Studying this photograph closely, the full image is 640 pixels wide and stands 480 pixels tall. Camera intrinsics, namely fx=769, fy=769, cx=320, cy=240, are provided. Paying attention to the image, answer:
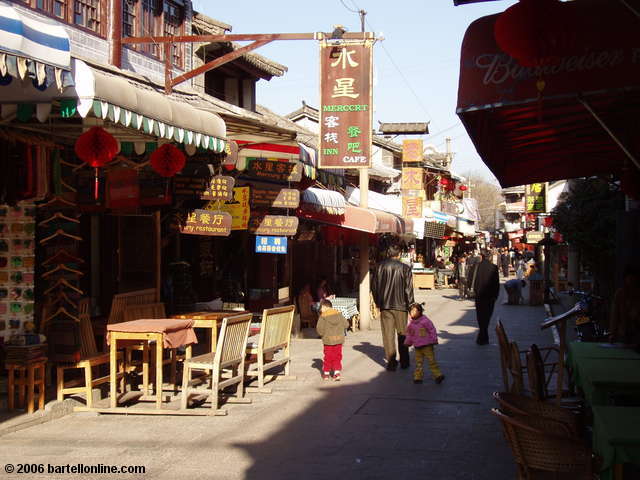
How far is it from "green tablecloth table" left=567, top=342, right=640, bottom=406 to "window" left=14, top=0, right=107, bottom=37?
1003 centimetres

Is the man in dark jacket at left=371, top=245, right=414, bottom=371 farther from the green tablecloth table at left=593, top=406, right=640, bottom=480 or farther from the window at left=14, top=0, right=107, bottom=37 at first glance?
the green tablecloth table at left=593, top=406, right=640, bottom=480

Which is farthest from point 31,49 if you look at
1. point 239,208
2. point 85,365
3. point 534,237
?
point 534,237

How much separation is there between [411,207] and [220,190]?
63.8 ft

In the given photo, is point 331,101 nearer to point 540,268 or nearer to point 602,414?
point 602,414

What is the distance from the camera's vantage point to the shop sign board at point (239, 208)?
13461 mm

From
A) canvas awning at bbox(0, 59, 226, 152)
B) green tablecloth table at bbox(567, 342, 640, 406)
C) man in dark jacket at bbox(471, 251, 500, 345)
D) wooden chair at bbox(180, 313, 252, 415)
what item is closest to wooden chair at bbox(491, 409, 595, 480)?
green tablecloth table at bbox(567, 342, 640, 406)

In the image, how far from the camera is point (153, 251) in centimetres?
1276

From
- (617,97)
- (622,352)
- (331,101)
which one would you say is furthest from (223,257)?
(617,97)

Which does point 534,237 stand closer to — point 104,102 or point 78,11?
point 78,11

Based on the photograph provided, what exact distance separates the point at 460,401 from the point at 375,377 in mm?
2075

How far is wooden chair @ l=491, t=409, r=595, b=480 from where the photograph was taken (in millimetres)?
4562

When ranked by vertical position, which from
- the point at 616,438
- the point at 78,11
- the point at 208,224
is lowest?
the point at 616,438

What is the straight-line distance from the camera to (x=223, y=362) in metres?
9.08

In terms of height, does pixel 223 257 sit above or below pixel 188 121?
below
